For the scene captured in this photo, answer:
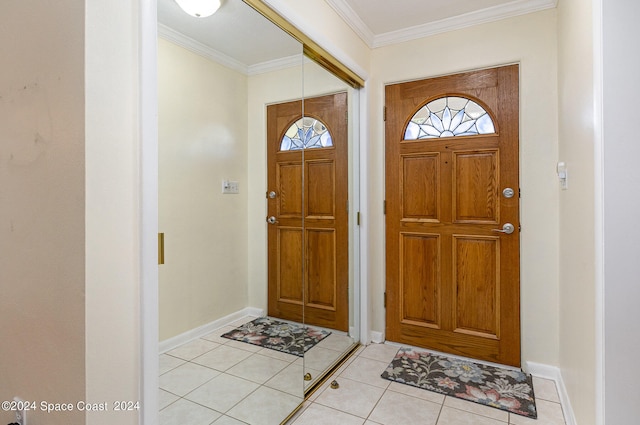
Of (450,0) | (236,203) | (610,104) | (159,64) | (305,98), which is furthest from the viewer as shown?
(450,0)

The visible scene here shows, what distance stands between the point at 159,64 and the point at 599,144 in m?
1.64

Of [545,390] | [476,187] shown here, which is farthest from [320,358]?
[476,187]

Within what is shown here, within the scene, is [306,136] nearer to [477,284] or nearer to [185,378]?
[185,378]

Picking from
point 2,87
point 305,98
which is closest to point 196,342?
point 2,87

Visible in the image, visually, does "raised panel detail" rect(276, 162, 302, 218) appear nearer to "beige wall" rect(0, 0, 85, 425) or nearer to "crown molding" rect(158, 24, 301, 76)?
"crown molding" rect(158, 24, 301, 76)

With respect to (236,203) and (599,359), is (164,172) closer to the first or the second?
(236,203)

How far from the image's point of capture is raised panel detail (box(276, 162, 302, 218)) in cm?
194

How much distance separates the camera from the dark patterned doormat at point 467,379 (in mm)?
1961

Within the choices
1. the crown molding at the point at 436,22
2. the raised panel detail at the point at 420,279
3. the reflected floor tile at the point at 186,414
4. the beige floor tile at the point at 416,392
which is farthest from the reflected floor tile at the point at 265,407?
the crown molding at the point at 436,22

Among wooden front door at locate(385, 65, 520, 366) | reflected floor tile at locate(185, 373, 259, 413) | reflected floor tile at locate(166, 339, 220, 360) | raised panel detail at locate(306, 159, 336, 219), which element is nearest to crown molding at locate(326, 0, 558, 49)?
wooden front door at locate(385, 65, 520, 366)

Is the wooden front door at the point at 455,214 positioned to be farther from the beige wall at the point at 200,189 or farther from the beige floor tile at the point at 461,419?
the beige wall at the point at 200,189

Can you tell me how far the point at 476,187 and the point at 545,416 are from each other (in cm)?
146

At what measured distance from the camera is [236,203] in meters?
1.65

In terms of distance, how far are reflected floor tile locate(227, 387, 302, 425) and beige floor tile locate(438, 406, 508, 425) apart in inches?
32.3
